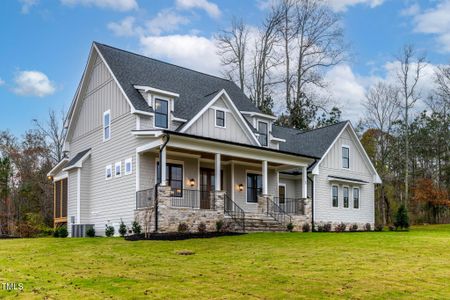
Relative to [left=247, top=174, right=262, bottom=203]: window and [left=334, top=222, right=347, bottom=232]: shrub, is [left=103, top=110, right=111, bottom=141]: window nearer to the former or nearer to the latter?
[left=247, top=174, right=262, bottom=203]: window

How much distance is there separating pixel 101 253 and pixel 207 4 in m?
20.4

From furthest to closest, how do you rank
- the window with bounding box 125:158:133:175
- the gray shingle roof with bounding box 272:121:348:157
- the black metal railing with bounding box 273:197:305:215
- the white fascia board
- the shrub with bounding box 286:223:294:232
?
the gray shingle roof with bounding box 272:121:348:157, the black metal railing with bounding box 273:197:305:215, the shrub with bounding box 286:223:294:232, the white fascia board, the window with bounding box 125:158:133:175

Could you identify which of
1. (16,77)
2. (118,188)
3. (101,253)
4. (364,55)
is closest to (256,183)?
(118,188)

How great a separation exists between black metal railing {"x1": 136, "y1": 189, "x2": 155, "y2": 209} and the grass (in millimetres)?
3414

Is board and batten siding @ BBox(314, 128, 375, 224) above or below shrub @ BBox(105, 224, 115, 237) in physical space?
above

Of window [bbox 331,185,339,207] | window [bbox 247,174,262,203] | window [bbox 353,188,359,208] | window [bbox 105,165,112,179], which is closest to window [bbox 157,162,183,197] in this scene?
window [bbox 105,165,112,179]

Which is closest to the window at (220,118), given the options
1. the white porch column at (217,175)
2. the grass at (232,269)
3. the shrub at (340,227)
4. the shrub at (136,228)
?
the white porch column at (217,175)

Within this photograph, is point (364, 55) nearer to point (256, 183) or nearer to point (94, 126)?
point (256, 183)

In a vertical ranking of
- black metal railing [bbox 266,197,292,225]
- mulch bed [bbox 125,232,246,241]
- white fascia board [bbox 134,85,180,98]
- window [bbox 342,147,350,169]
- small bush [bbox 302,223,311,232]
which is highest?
white fascia board [bbox 134,85,180,98]

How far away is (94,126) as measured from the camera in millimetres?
25938

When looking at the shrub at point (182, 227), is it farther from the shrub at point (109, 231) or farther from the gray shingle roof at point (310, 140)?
the gray shingle roof at point (310, 140)

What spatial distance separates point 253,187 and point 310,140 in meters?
7.31

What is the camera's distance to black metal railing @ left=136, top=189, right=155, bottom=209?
20659 millimetres

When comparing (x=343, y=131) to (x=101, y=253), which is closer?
(x=101, y=253)
